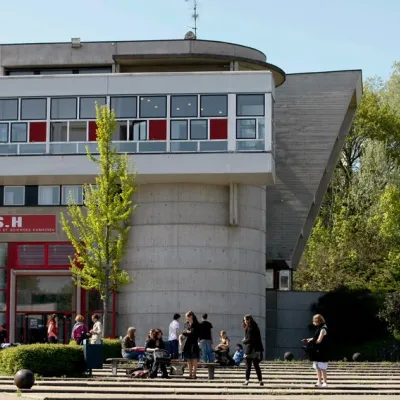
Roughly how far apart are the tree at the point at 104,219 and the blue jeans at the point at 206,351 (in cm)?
879

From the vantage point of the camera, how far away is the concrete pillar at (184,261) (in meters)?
45.8

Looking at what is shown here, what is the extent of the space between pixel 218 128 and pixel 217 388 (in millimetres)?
20532

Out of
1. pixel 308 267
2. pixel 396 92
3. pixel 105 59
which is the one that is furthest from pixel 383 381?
pixel 396 92

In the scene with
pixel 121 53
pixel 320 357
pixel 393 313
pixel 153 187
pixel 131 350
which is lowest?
pixel 320 357

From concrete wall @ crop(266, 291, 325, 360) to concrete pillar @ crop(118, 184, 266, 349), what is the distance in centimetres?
521

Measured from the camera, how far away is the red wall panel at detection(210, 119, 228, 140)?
1790 inches

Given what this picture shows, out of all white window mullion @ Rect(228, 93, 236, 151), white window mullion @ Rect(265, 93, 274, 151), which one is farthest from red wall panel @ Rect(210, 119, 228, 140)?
white window mullion @ Rect(265, 93, 274, 151)

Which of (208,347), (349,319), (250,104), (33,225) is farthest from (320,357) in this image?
(349,319)

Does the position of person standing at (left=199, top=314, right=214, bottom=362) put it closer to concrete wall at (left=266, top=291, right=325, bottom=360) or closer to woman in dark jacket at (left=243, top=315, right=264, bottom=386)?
woman in dark jacket at (left=243, top=315, right=264, bottom=386)

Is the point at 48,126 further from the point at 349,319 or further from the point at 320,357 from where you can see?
the point at 320,357

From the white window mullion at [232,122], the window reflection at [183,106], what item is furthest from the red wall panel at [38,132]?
the white window mullion at [232,122]

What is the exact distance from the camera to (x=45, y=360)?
29.0 m

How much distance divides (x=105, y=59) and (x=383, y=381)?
2405cm

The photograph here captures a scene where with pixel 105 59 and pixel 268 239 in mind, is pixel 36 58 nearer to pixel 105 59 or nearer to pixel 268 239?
pixel 105 59
